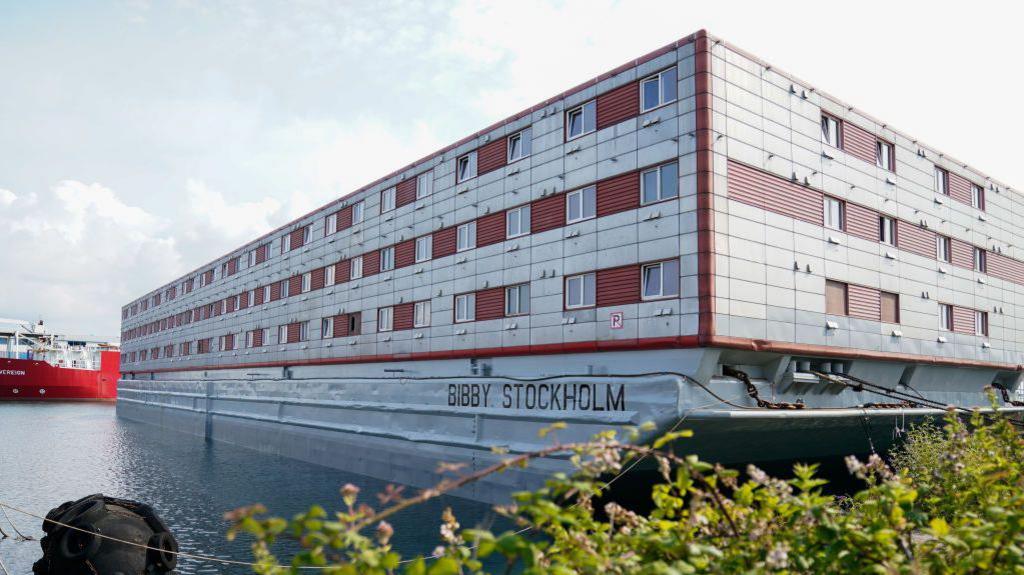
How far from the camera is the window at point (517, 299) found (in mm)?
20719

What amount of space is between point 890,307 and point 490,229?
12.5 m

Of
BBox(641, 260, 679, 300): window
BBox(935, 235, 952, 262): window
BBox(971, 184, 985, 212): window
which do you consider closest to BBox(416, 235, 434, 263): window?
BBox(641, 260, 679, 300): window

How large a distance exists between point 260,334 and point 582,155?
2568 centimetres

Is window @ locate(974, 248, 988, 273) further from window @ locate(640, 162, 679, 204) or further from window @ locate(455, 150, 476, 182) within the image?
window @ locate(455, 150, 476, 182)

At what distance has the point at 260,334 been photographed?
127 feet

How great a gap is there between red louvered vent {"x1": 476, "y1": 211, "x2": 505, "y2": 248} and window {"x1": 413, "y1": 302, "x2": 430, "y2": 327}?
12.3 feet

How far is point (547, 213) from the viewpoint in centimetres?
2031

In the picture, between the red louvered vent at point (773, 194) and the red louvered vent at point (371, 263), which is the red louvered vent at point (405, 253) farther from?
the red louvered vent at point (773, 194)

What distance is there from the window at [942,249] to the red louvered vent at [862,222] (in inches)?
160

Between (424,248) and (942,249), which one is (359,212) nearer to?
(424,248)

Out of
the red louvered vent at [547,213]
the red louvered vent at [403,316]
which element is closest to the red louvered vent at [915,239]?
the red louvered vent at [547,213]

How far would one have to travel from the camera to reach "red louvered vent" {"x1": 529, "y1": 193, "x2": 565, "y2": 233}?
19938mm

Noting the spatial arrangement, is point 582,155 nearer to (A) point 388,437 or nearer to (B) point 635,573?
(A) point 388,437

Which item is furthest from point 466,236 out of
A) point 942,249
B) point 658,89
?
point 942,249
